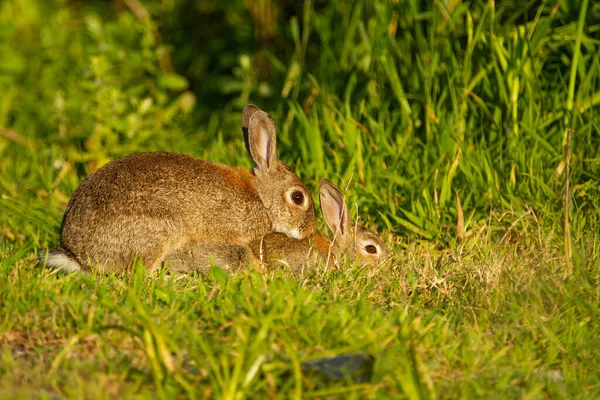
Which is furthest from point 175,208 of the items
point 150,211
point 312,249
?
point 312,249

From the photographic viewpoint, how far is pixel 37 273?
169 inches

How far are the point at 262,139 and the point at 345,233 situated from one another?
83 centimetres

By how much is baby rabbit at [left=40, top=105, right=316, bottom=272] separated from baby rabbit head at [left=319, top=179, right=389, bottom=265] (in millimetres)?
177

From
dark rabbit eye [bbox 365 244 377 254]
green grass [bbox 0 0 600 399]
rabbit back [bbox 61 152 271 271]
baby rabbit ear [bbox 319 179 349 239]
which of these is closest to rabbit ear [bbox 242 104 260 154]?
rabbit back [bbox 61 152 271 271]

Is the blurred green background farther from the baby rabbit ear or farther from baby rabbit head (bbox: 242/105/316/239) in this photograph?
baby rabbit head (bbox: 242/105/316/239)

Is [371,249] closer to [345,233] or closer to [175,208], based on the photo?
[345,233]

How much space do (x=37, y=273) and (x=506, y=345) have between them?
2.39 meters

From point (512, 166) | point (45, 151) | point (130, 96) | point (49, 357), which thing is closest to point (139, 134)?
point (130, 96)

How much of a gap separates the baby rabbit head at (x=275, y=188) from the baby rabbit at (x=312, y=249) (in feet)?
0.27

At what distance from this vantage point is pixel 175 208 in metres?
4.85

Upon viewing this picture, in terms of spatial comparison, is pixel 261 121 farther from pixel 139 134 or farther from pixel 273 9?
pixel 273 9

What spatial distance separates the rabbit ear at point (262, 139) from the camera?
532 cm

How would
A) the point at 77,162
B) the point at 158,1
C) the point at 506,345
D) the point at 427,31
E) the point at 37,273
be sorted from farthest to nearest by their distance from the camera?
1. the point at 158,1
2. the point at 77,162
3. the point at 427,31
4. the point at 37,273
5. the point at 506,345

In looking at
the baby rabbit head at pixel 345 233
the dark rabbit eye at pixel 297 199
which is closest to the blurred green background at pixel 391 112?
the baby rabbit head at pixel 345 233
